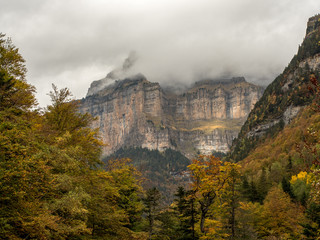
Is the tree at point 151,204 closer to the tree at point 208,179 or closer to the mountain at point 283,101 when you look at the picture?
the tree at point 208,179

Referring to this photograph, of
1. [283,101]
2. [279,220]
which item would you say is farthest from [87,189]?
[283,101]

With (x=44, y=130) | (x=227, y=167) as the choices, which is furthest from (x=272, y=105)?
(x=44, y=130)

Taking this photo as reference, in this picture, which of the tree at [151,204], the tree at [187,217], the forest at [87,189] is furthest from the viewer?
the tree at [151,204]

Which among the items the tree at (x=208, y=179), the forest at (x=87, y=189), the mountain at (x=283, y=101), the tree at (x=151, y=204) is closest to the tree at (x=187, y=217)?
the forest at (x=87, y=189)

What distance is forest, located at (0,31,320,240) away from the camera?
10.2 m

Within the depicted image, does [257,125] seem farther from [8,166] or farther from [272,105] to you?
[8,166]

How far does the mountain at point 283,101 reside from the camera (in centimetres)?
11600

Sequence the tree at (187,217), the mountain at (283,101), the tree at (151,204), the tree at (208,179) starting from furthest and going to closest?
the mountain at (283,101), the tree at (151,204), the tree at (187,217), the tree at (208,179)

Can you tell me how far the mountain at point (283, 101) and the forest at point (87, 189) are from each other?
77478mm

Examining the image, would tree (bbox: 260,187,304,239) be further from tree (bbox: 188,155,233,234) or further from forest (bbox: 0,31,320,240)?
tree (bbox: 188,155,233,234)

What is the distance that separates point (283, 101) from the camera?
128m

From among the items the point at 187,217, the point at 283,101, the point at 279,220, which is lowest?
the point at 279,220

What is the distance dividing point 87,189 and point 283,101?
129 m

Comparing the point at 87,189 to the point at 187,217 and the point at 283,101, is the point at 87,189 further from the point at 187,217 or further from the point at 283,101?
the point at 283,101
